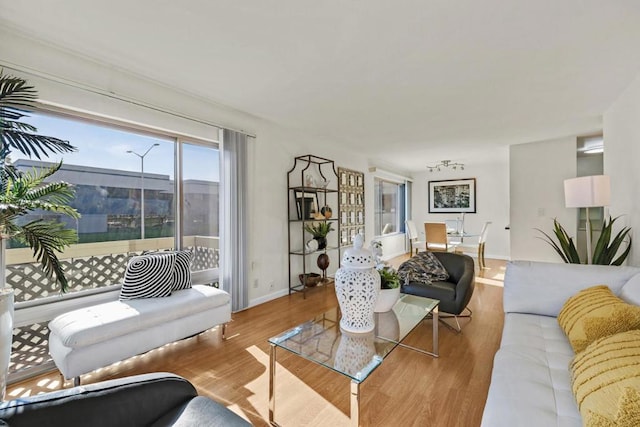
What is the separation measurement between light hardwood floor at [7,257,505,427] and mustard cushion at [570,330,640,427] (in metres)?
0.69

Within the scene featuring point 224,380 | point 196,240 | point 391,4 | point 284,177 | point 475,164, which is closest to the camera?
point 391,4

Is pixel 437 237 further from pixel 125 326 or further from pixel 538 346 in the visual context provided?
pixel 125 326

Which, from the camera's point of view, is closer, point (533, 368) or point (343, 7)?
point (533, 368)

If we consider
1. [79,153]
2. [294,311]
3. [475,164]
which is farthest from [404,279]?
[475,164]

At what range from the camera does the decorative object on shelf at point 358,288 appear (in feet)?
5.54

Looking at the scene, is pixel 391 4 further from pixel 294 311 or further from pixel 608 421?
pixel 294 311

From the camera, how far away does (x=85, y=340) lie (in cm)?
174

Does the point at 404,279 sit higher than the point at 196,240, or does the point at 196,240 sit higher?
the point at 196,240

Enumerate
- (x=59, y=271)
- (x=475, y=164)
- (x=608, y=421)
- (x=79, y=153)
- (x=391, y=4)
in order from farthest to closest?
1. (x=475, y=164)
2. (x=79, y=153)
3. (x=59, y=271)
4. (x=391, y=4)
5. (x=608, y=421)

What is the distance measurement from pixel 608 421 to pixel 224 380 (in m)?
1.92

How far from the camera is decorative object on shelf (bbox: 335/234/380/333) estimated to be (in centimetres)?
169

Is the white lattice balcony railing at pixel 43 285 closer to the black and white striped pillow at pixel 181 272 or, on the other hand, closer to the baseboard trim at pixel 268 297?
the black and white striped pillow at pixel 181 272

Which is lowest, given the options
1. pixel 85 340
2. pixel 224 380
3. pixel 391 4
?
pixel 224 380

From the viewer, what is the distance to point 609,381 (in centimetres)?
96
